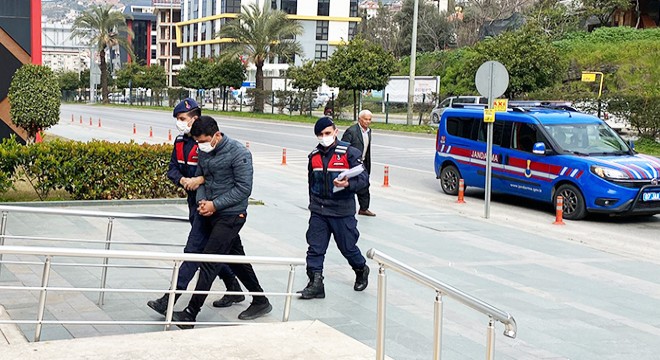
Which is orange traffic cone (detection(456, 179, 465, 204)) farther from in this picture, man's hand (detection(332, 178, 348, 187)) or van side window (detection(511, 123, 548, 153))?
man's hand (detection(332, 178, 348, 187))

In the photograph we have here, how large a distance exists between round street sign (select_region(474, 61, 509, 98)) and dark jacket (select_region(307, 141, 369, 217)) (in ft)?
21.9

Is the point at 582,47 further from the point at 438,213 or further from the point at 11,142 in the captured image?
the point at 11,142

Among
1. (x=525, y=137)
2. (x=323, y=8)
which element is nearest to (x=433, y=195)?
(x=525, y=137)

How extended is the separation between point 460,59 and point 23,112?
4314cm

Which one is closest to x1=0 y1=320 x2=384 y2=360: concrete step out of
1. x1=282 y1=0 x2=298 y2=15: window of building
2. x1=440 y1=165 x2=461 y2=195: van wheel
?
x1=440 y1=165 x2=461 y2=195: van wheel

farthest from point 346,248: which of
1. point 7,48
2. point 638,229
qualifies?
point 7,48

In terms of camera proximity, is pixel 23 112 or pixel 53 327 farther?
pixel 23 112

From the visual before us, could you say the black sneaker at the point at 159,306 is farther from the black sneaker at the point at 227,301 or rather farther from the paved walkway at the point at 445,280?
the black sneaker at the point at 227,301

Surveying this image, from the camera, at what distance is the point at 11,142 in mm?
12977

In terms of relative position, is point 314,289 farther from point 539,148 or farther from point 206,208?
point 539,148

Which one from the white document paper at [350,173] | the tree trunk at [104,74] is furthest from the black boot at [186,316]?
the tree trunk at [104,74]

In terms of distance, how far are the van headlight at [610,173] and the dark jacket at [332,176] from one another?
7310 mm

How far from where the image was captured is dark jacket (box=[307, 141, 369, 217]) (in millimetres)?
7711

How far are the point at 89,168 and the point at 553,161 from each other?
794 centimetres
